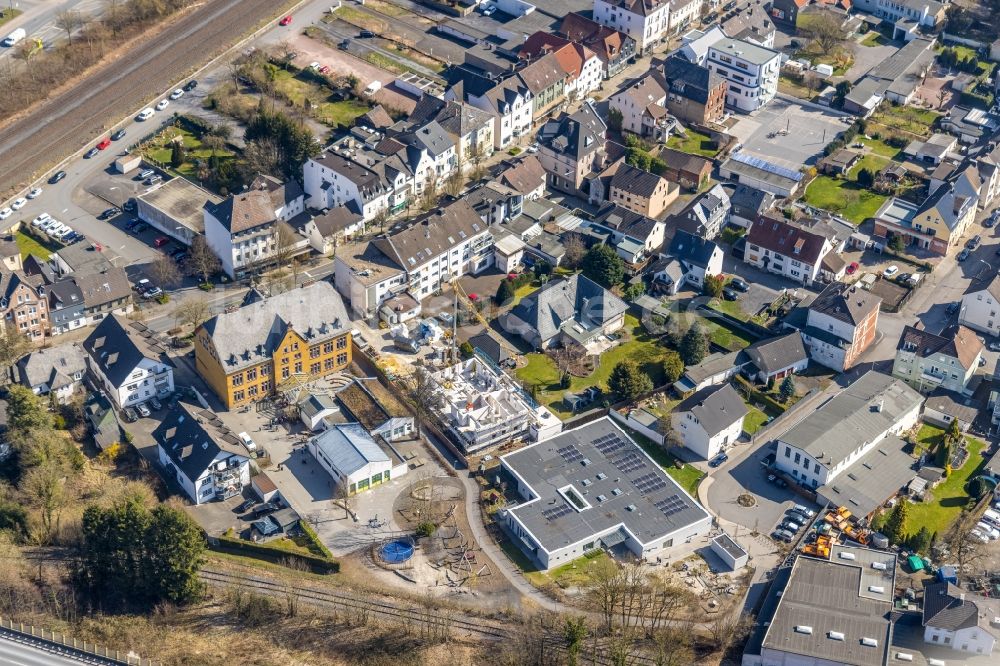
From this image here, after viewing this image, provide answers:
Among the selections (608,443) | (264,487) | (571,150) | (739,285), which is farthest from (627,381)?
(571,150)

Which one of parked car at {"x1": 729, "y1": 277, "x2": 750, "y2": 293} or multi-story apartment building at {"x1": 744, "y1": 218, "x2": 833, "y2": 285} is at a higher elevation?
multi-story apartment building at {"x1": 744, "y1": 218, "x2": 833, "y2": 285}

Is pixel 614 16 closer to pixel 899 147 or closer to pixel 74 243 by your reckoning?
pixel 899 147

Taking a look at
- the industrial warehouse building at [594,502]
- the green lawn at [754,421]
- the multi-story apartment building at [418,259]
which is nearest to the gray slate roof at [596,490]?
the industrial warehouse building at [594,502]

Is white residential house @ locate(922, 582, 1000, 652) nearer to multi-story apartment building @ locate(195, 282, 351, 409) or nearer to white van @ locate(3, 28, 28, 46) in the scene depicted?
multi-story apartment building @ locate(195, 282, 351, 409)

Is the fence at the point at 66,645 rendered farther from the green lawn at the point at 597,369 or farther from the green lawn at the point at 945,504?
the green lawn at the point at 945,504

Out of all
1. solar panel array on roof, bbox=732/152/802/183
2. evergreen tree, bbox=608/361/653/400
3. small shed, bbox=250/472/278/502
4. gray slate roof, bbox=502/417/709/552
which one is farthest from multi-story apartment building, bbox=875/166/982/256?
small shed, bbox=250/472/278/502

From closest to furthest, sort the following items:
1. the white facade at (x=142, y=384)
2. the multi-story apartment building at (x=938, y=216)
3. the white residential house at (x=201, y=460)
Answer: the white residential house at (x=201, y=460), the white facade at (x=142, y=384), the multi-story apartment building at (x=938, y=216)

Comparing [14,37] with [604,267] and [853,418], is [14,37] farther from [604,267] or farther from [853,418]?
[853,418]
